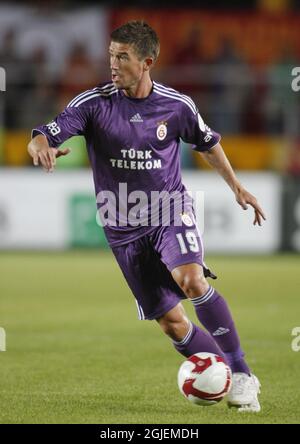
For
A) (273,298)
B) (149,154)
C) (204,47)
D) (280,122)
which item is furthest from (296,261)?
(149,154)

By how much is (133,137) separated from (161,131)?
→ 0.18 meters

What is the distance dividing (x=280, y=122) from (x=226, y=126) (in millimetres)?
890

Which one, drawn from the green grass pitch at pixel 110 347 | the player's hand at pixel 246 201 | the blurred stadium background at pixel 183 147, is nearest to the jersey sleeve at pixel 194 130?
the player's hand at pixel 246 201

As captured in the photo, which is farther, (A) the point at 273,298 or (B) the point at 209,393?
(A) the point at 273,298

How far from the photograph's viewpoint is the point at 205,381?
6.00m

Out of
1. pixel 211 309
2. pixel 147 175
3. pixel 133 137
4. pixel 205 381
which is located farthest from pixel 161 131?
pixel 205 381

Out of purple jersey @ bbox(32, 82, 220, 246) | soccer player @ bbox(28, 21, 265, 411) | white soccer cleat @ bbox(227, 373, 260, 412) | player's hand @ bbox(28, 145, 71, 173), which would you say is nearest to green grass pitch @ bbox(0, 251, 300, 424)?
white soccer cleat @ bbox(227, 373, 260, 412)

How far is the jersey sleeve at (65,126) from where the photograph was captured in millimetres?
6168

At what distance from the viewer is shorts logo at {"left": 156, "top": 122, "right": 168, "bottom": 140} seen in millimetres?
6539

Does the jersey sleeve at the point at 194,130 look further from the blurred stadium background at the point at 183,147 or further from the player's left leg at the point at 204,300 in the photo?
the blurred stadium background at the point at 183,147

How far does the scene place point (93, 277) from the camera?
13961mm

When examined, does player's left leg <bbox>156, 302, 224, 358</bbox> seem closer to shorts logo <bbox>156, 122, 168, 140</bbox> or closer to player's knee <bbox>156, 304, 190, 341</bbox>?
player's knee <bbox>156, 304, 190, 341</bbox>

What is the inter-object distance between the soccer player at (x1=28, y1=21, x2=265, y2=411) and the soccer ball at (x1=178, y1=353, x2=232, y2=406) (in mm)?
231
